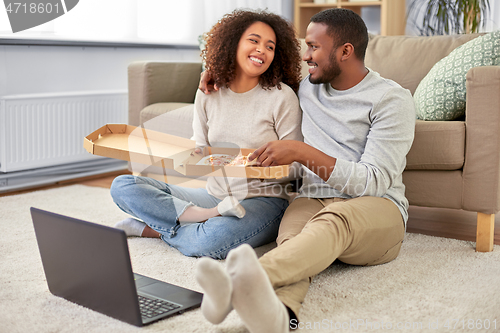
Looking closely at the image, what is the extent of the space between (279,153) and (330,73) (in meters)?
0.31

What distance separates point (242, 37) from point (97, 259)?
0.82 meters

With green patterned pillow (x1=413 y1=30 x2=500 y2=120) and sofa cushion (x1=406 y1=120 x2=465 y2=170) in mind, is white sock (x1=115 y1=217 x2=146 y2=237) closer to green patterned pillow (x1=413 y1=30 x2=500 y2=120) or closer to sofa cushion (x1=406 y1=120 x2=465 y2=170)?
sofa cushion (x1=406 y1=120 x2=465 y2=170)

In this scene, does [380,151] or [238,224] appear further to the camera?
[238,224]

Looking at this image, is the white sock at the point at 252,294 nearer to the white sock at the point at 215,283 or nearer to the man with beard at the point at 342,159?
the white sock at the point at 215,283

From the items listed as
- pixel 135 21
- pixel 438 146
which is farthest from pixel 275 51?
pixel 135 21

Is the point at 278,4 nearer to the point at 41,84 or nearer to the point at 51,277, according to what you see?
the point at 41,84

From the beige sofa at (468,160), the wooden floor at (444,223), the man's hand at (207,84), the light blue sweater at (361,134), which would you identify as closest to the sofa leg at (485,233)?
the beige sofa at (468,160)

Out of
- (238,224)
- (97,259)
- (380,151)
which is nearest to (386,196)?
(380,151)

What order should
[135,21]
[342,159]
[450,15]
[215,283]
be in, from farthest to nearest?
[450,15]
[135,21]
[342,159]
[215,283]

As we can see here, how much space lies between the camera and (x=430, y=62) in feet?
6.79

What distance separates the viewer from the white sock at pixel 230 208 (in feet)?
4.83

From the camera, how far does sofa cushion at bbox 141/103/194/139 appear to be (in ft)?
7.34

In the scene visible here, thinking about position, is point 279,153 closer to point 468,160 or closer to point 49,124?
point 468,160

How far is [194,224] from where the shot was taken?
1.55 meters
